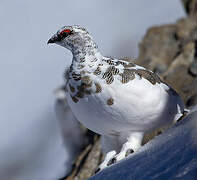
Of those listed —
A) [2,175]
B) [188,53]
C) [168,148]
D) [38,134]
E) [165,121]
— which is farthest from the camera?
[38,134]

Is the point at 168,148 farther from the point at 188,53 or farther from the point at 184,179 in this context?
the point at 188,53

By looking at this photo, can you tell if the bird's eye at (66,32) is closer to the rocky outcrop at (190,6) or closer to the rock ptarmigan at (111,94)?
the rock ptarmigan at (111,94)

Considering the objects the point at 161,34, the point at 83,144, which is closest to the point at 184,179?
the point at 83,144

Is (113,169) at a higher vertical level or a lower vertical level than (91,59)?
lower

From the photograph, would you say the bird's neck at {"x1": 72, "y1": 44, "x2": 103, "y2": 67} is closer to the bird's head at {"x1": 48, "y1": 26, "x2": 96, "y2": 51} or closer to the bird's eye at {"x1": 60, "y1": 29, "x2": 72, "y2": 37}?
the bird's head at {"x1": 48, "y1": 26, "x2": 96, "y2": 51}

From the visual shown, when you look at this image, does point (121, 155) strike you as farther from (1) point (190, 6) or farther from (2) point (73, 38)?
(1) point (190, 6)

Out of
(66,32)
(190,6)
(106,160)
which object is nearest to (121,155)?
(106,160)
